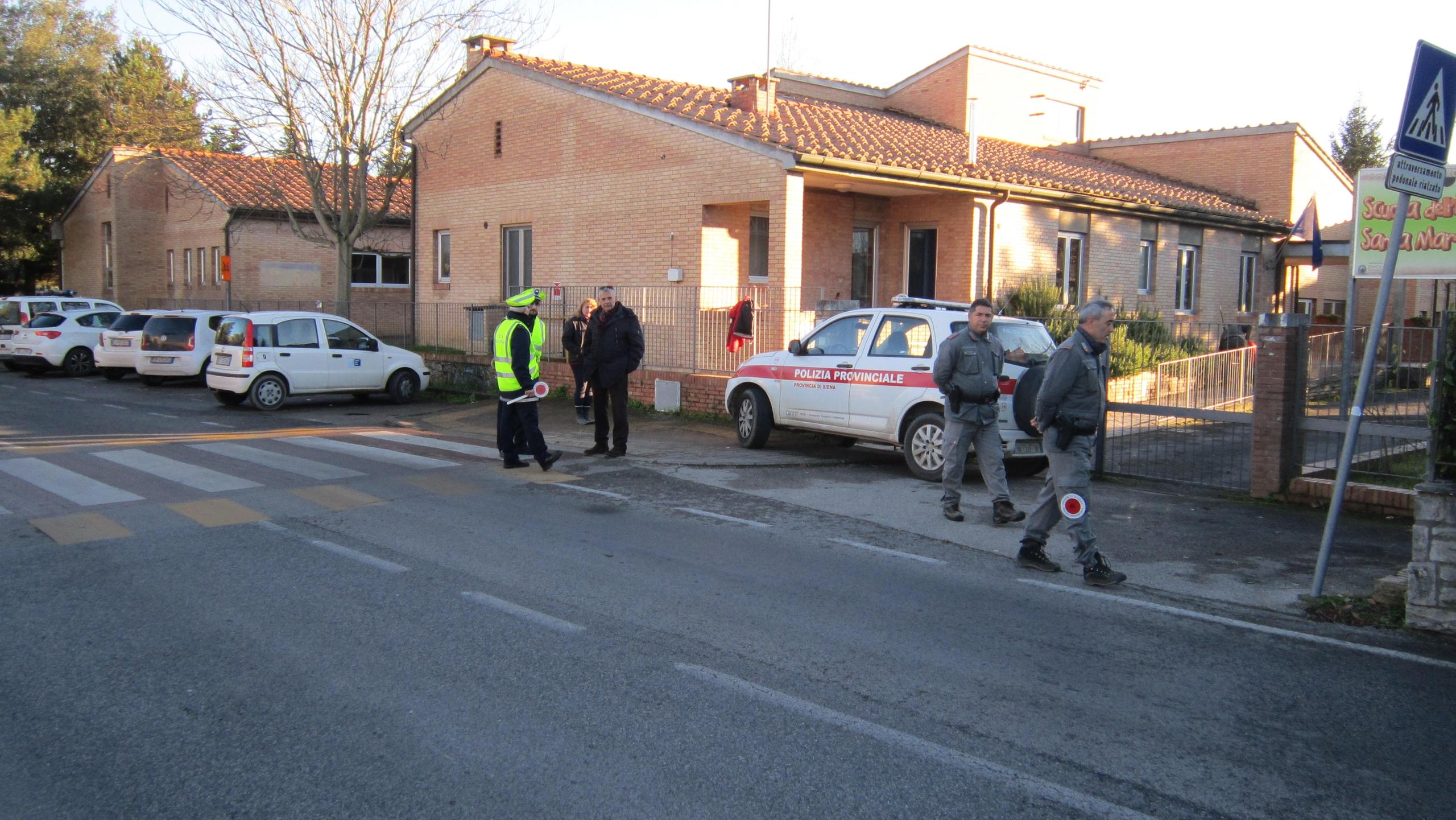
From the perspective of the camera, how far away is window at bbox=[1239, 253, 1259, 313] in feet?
83.6

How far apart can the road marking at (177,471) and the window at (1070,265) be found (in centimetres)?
1535

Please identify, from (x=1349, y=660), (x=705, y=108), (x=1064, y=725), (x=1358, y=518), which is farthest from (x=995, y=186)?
(x=1064, y=725)

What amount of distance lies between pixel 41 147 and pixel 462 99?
Answer: 38.0m

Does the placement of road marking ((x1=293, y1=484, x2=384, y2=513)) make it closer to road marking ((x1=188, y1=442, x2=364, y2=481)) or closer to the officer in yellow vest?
road marking ((x1=188, y1=442, x2=364, y2=481))

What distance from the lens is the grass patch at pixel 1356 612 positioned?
6312 mm

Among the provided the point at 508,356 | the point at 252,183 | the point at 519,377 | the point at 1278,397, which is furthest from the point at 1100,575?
the point at 252,183

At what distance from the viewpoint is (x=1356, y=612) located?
6.47 metres

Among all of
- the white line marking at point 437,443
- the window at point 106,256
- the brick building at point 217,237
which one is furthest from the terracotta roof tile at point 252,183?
the white line marking at point 437,443

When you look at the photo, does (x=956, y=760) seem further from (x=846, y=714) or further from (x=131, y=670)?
(x=131, y=670)

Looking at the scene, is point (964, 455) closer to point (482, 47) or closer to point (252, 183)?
point (482, 47)

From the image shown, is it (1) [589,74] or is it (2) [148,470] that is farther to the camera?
(1) [589,74]

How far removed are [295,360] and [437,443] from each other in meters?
5.48

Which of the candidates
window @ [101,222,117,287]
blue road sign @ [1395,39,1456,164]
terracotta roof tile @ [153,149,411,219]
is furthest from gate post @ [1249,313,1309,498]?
window @ [101,222,117,287]

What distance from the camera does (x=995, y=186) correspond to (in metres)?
17.8
